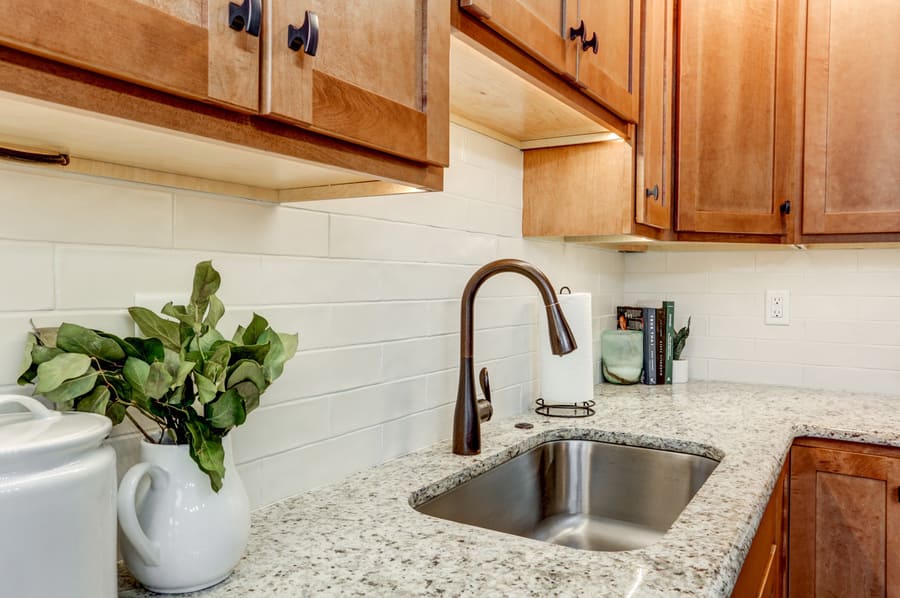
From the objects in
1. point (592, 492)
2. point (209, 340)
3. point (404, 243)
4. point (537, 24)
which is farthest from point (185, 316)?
point (592, 492)

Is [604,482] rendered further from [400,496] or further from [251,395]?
[251,395]

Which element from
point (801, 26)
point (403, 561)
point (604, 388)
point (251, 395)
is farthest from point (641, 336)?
point (251, 395)

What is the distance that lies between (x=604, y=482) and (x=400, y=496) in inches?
25.1

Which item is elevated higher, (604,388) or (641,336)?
(641,336)

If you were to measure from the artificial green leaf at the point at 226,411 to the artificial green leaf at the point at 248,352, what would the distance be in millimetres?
54

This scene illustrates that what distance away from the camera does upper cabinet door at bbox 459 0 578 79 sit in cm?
99

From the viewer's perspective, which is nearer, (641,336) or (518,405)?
(518,405)

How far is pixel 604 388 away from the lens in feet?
7.08

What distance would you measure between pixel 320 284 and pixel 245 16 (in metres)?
0.60

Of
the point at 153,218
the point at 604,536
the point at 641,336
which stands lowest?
the point at 604,536

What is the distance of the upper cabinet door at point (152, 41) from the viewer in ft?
1.50

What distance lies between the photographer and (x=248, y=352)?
771 millimetres

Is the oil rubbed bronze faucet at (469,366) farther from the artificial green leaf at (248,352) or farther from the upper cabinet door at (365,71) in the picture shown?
the artificial green leaf at (248,352)

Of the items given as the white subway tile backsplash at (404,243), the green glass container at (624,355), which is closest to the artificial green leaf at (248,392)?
the white subway tile backsplash at (404,243)
